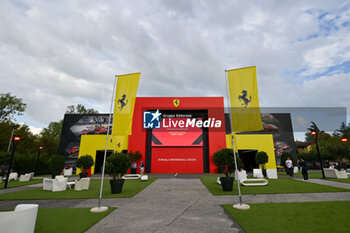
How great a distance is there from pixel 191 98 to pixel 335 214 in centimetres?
1918

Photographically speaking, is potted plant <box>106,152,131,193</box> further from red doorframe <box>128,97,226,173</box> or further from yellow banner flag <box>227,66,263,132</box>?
red doorframe <box>128,97,226,173</box>

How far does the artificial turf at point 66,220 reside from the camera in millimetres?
4324

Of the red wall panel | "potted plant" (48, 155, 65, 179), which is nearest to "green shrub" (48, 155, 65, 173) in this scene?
"potted plant" (48, 155, 65, 179)

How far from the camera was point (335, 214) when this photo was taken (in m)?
5.04

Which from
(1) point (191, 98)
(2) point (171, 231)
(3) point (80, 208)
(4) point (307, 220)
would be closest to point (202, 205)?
(2) point (171, 231)

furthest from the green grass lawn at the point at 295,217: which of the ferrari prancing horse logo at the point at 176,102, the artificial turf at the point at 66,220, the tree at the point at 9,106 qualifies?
the tree at the point at 9,106

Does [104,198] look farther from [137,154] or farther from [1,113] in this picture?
[1,113]

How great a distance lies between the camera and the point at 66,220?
16.3 feet

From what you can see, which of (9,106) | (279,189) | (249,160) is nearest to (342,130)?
(249,160)

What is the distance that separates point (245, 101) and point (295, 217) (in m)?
4.03

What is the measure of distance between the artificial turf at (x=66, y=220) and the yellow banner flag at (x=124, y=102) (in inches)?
115

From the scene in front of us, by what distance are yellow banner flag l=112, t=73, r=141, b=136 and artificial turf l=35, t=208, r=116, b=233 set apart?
2.93m

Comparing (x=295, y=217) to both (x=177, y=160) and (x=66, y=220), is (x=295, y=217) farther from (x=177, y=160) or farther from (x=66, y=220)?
(x=177, y=160)

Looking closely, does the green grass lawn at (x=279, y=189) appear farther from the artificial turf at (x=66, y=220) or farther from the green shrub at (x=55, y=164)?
the green shrub at (x=55, y=164)
